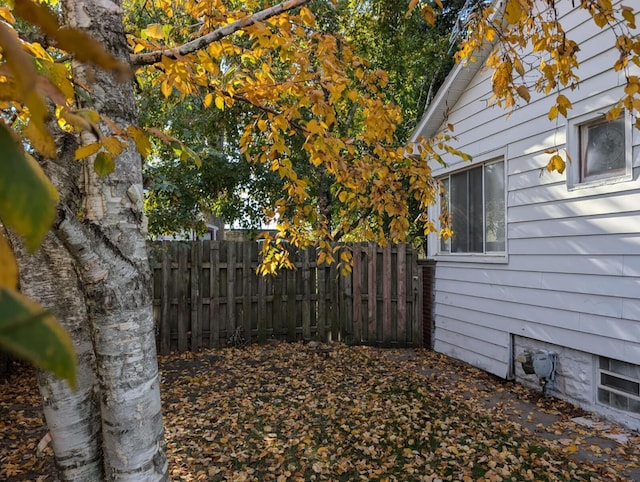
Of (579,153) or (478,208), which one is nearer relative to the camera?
(579,153)

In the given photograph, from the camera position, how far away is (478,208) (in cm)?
591

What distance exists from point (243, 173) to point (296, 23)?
582 centimetres

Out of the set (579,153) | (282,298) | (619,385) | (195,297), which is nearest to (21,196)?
(619,385)

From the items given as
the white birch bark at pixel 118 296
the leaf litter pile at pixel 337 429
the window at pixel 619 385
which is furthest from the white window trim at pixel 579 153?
the white birch bark at pixel 118 296

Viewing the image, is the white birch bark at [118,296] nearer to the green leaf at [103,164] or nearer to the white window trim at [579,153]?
the green leaf at [103,164]

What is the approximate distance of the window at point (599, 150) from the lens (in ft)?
12.7

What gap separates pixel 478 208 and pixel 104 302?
17.5 feet

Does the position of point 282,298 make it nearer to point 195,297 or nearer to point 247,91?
point 195,297

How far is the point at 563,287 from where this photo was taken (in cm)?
451

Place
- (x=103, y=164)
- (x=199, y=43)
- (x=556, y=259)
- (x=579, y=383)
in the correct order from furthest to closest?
(x=556, y=259), (x=579, y=383), (x=199, y=43), (x=103, y=164)

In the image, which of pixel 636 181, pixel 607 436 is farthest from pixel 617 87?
pixel 607 436

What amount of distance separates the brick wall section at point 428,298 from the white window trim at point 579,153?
2909 millimetres

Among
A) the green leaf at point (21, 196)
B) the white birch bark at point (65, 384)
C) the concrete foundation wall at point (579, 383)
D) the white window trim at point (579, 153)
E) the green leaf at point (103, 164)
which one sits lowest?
the concrete foundation wall at point (579, 383)

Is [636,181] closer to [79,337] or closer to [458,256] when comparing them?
[458,256]
